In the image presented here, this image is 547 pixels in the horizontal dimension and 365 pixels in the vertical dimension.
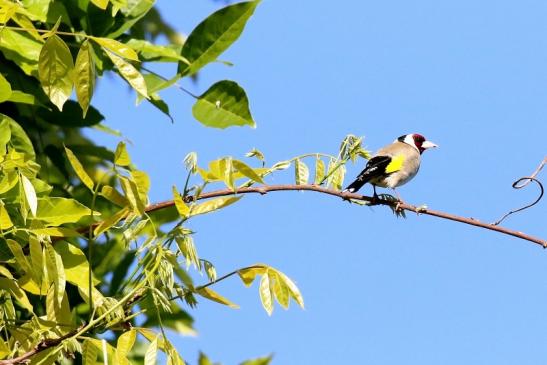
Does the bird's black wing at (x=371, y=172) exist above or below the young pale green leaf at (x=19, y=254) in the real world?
above

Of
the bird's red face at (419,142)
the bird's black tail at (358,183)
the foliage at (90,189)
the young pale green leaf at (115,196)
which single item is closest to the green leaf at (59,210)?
the foliage at (90,189)

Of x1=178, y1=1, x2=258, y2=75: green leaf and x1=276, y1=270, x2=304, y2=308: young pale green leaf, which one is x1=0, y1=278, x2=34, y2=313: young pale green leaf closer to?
x1=276, y1=270, x2=304, y2=308: young pale green leaf

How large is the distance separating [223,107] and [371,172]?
1.68 m

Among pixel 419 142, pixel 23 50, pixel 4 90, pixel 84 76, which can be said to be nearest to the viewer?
pixel 84 76

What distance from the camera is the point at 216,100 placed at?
350 cm

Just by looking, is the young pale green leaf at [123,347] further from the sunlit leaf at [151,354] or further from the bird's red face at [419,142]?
the bird's red face at [419,142]

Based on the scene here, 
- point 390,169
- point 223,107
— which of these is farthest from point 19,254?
point 390,169

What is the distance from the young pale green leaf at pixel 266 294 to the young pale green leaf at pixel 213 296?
7 centimetres

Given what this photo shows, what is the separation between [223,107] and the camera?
11.4ft

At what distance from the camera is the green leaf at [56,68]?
230 centimetres

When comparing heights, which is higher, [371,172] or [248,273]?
[371,172]

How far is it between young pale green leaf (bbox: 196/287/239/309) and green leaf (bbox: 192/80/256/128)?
1.11 m

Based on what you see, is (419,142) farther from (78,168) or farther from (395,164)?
(78,168)

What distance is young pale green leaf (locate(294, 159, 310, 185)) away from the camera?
265 cm
